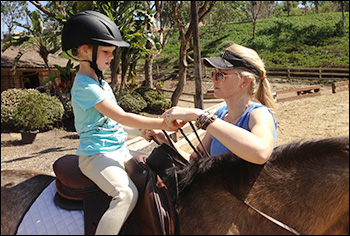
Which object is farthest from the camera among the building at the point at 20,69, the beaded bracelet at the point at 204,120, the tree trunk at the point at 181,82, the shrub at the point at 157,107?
the building at the point at 20,69

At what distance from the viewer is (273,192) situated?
155 centimetres

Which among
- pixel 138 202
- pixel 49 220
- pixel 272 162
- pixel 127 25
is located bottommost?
pixel 49 220

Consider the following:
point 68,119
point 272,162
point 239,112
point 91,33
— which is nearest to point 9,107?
point 68,119

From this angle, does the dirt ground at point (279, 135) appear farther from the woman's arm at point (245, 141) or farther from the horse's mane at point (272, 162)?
the woman's arm at point (245, 141)

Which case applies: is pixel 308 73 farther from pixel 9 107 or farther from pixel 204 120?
pixel 204 120

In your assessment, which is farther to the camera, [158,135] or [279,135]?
[279,135]

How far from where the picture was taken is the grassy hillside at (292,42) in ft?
103

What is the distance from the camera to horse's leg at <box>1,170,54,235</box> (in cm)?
199

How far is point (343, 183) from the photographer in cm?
140

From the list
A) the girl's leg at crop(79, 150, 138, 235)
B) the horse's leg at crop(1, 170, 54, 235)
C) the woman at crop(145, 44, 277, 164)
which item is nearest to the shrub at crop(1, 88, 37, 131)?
the horse's leg at crop(1, 170, 54, 235)

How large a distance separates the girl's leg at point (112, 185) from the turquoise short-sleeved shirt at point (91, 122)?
61 mm

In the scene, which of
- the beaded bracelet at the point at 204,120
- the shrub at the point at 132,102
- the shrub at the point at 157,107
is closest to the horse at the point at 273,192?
the beaded bracelet at the point at 204,120

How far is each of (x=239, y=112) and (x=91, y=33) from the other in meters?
1.10

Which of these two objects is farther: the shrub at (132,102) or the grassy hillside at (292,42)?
the grassy hillside at (292,42)
